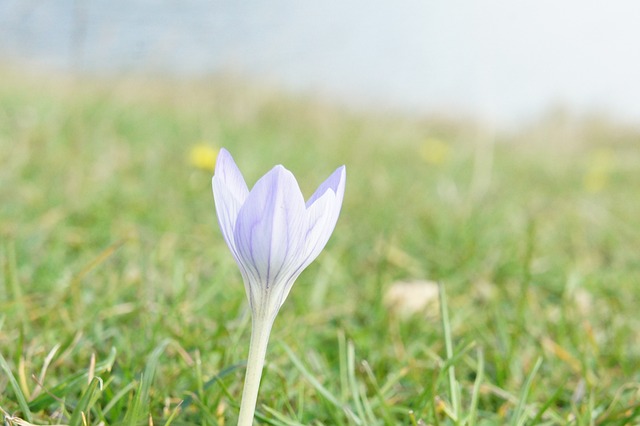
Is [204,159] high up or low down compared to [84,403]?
down

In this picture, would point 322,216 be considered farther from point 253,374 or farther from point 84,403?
point 84,403

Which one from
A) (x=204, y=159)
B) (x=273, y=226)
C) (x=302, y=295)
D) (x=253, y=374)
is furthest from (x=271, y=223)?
(x=204, y=159)

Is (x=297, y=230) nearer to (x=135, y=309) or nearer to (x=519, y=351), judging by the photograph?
(x=135, y=309)

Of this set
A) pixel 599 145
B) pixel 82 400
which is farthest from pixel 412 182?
pixel 599 145

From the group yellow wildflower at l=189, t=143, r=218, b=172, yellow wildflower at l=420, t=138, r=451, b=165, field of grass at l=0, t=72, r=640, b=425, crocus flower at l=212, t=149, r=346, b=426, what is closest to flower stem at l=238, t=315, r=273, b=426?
crocus flower at l=212, t=149, r=346, b=426

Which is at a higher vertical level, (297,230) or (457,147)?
(297,230)

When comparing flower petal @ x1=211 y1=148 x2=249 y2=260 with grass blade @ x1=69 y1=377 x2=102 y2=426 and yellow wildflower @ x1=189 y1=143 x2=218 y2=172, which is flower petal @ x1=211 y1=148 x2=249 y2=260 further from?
yellow wildflower @ x1=189 y1=143 x2=218 y2=172
